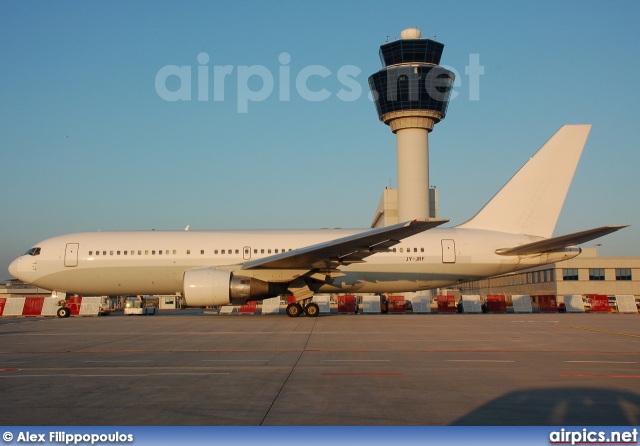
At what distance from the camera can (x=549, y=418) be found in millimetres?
5391

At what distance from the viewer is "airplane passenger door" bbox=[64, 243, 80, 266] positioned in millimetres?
23547

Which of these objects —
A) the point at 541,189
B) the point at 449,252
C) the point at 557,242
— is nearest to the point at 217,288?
the point at 449,252

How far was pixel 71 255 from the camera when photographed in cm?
2364

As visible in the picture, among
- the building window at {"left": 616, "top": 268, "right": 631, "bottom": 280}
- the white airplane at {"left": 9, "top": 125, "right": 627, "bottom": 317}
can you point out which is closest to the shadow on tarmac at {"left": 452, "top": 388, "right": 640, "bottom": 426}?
the white airplane at {"left": 9, "top": 125, "right": 627, "bottom": 317}

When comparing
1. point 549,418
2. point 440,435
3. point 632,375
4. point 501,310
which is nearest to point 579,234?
point 501,310

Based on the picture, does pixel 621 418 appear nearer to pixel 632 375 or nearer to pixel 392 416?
pixel 392 416

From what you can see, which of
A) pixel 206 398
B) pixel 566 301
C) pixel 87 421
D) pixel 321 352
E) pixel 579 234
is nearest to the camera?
pixel 87 421

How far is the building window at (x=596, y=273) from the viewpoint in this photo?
57.4 m

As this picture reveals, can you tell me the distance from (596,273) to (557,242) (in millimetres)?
A: 41722

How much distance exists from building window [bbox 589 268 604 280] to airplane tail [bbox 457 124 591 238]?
38159 mm

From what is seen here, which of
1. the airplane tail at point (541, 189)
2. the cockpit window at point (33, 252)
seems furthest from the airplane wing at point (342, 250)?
the cockpit window at point (33, 252)

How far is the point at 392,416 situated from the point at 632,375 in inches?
180

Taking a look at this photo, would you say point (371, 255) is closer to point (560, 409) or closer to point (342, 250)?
point (342, 250)

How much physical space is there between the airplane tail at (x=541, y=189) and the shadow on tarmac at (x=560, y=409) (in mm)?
17933
